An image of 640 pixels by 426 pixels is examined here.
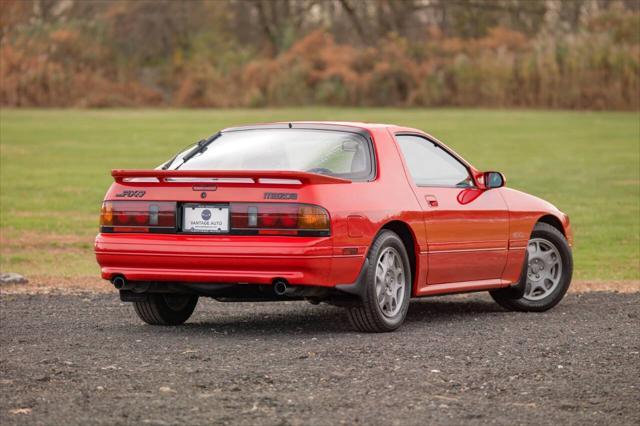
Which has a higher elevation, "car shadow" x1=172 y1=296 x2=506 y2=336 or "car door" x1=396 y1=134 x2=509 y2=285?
"car door" x1=396 y1=134 x2=509 y2=285

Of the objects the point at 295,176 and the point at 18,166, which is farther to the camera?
the point at 18,166

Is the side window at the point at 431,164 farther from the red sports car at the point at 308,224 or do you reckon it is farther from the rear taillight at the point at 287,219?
the rear taillight at the point at 287,219

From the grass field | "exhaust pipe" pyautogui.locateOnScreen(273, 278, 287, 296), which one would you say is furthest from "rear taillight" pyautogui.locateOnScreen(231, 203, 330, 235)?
the grass field

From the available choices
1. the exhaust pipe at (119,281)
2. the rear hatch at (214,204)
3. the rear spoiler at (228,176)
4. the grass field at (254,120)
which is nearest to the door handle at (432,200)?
the rear spoiler at (228,176)

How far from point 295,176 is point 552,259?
11.1ft

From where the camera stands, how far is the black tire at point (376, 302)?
9.86 metres

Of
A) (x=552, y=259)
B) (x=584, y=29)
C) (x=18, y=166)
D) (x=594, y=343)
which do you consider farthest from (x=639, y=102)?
(x=594, y=343)

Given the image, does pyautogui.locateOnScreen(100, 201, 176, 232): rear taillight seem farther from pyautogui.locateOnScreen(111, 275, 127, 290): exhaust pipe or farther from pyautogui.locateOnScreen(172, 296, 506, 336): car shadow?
pyautogui.locateOnScreen(172, 296, 506, 336): car shadow

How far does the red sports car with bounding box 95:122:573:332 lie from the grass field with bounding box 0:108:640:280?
472cm

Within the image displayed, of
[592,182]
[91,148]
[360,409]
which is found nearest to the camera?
[360,409]

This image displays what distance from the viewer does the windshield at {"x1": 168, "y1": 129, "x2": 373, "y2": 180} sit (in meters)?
10.3

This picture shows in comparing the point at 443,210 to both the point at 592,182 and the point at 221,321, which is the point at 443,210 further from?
the point at 592,182

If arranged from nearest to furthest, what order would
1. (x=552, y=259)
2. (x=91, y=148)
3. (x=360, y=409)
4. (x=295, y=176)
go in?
(x=360, y=409), (x=295, y=176), (x=552, y=259), (x=91, y=148)

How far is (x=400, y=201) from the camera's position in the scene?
1033 cm
